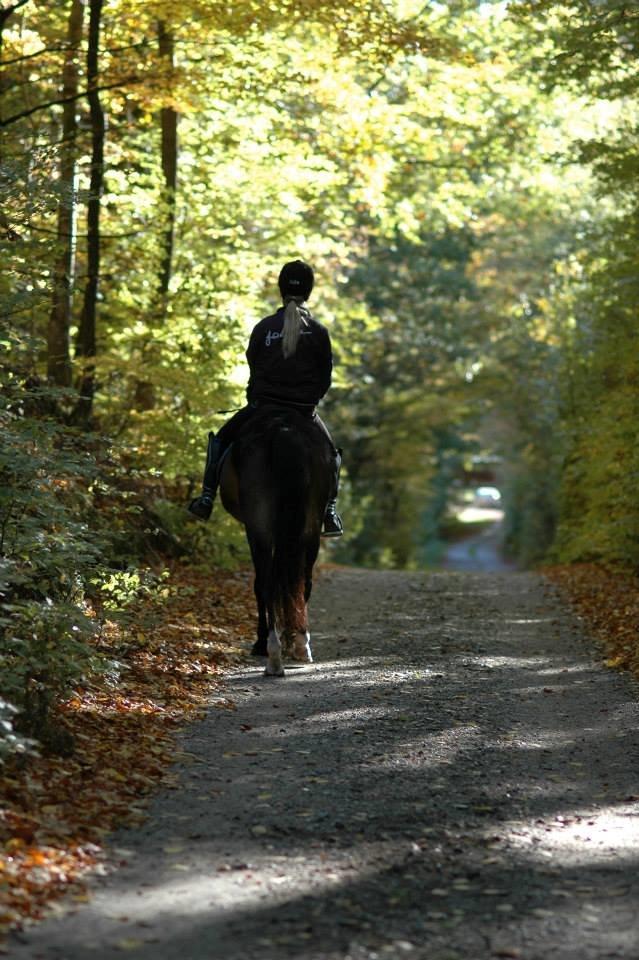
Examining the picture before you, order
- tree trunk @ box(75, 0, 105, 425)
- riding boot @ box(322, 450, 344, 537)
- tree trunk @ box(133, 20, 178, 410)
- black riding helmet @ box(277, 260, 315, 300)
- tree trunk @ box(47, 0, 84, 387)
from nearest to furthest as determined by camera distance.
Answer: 1. black riding helmet @ box(277, 260, 315, 300)
2. riding boot @ box(322, 450, 344, 537)
3. tree trunk @ box(75, 0, 105, 425)
4. tree trunk @ box(47, 0, 84, 387)
5. tree trunk @ box(133, 20, 178, 410)

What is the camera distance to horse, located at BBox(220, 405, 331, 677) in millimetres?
9266

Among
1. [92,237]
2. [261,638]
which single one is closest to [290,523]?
[261,638]

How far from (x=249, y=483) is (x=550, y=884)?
4.81 meters

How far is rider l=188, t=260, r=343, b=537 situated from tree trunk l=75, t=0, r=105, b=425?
3303mm

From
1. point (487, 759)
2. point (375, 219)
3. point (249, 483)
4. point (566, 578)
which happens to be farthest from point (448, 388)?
point (487, 759)

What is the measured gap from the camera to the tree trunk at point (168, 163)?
1471cm

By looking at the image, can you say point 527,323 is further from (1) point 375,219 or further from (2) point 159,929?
(2) point 159,929

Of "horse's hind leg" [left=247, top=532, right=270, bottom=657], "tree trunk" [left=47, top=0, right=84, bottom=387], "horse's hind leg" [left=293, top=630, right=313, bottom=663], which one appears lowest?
"horse's hind leg" [left=293, top=630, right=313, bottom=663]

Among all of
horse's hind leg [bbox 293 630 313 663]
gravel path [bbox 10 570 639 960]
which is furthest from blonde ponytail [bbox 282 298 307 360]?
gravel path [bbox 10 570 639 960]

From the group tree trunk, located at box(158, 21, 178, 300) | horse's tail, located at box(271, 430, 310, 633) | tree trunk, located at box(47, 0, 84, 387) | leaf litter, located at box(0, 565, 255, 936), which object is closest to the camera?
leaf litter, located at box(0, 565, 255, 936)

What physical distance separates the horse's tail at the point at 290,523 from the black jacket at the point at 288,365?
0.38 m

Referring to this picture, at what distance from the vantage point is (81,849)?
17.2 feet

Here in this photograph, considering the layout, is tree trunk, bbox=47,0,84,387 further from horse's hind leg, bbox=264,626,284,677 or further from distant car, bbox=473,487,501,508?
distant car, bbox=473,487,501,508

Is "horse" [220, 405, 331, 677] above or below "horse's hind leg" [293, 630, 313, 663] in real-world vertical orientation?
above
